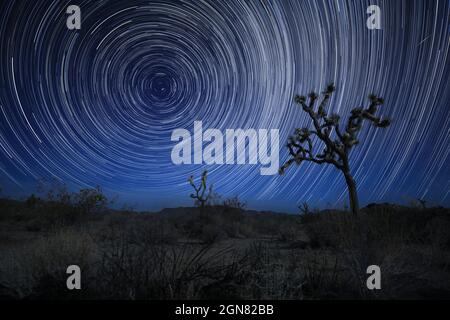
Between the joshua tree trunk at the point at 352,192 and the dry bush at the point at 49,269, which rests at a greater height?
the joshua tree trunk at the point at 352,192

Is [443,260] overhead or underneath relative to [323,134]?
underneath

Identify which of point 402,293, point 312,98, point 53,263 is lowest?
point 402,293

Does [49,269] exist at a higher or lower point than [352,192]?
lower

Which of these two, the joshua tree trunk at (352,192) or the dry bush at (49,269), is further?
the joshua tree trunk at (352,192)

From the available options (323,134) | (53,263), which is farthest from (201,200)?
(53,263)

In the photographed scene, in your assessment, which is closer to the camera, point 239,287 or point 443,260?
point 239,287

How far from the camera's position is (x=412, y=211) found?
51.1ft

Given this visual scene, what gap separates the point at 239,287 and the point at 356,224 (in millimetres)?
4112

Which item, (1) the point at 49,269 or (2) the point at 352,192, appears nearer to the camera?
(1) the point at 49,269

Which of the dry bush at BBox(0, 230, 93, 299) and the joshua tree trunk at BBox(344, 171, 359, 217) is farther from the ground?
the joshua tree trunk at BBox(344, 171, 359, 217)

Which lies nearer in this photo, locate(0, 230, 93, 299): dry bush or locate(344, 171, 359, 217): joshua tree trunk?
locate(0, 230, 93, 299): dry bush
